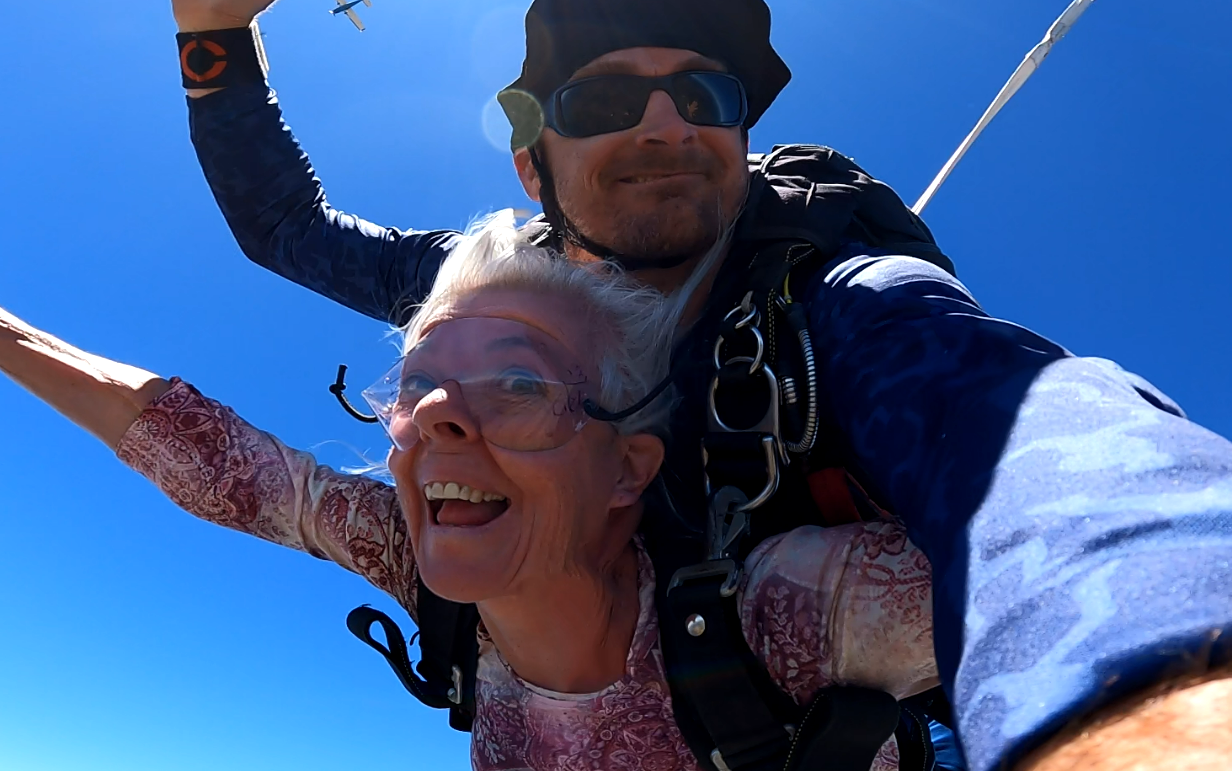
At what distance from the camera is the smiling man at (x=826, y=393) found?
50 centimetres

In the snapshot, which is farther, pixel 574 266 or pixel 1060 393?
pixel 574 266

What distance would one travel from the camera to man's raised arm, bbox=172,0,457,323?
2.54 metres

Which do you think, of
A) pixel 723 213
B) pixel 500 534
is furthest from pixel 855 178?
pixel 500 534

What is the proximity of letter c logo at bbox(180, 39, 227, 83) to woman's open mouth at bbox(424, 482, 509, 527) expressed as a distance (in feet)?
7.13

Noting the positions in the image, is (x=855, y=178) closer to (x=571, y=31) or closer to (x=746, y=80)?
(x=746, y=80)

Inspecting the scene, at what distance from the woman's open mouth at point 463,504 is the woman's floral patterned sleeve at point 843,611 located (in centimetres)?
47

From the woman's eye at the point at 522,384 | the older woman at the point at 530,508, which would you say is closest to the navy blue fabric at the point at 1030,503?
the older woman at the point at 530,508

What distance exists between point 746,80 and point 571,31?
51 cm

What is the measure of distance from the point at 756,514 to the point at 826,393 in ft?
0.92

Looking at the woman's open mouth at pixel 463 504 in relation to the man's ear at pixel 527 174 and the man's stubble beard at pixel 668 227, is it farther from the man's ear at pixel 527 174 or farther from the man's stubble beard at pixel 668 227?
the man's ear at pixel 527 174

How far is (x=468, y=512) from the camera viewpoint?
126 centimetres

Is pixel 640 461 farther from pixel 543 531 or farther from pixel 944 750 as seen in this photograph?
pixel 944 750

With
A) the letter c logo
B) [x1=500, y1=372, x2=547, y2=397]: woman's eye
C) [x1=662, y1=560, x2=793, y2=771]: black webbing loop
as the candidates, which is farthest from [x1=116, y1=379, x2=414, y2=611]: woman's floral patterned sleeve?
the letter c logo

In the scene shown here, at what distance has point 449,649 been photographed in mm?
1473
